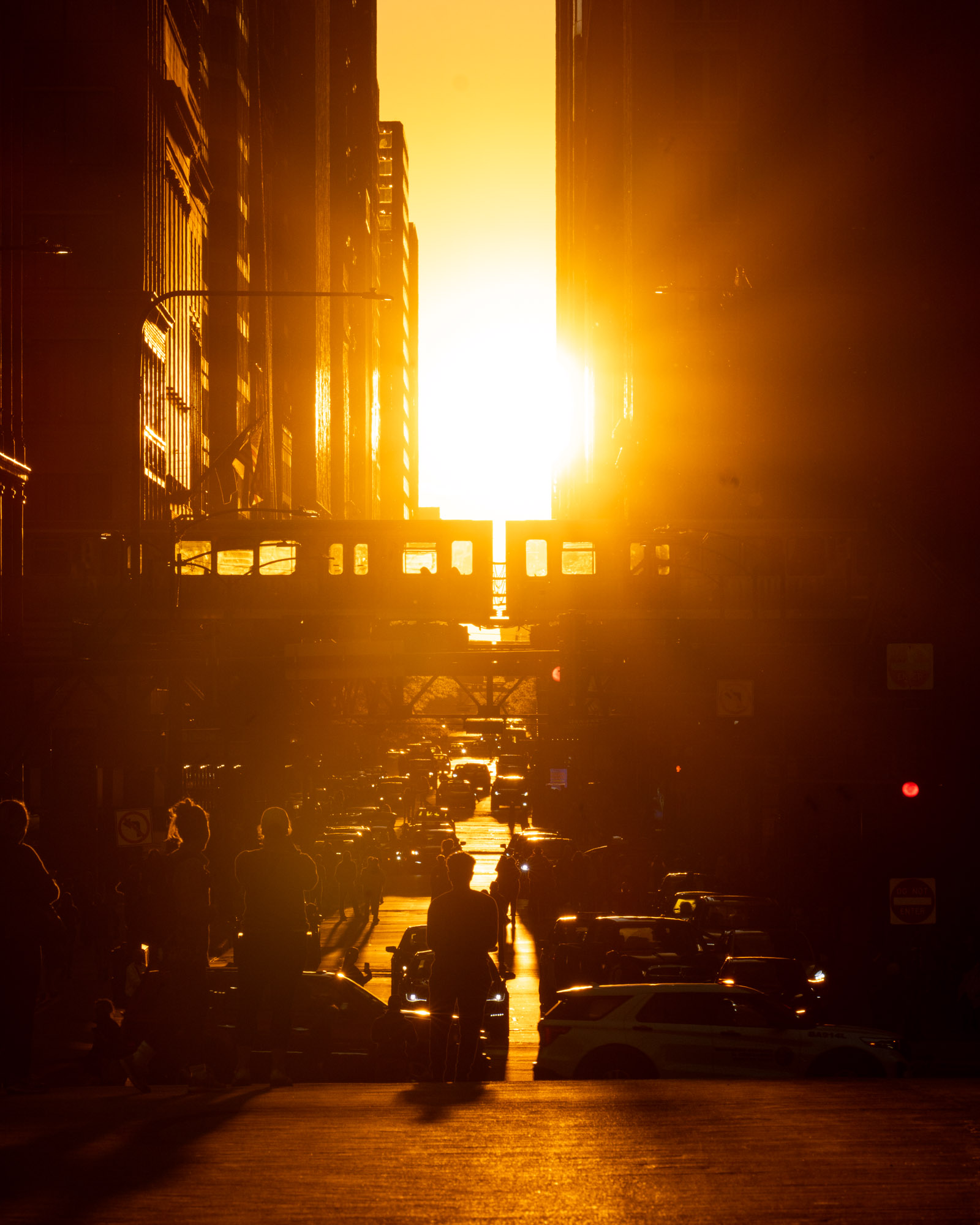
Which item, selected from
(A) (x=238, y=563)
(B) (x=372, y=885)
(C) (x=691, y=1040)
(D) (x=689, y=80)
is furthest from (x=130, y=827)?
Result: (D) (x=689, y=80)

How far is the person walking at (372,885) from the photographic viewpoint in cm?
3953

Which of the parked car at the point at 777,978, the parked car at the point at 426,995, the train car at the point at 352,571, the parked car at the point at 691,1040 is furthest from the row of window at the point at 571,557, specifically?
the parked car at the point at 691,1040

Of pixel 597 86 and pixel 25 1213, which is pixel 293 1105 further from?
pixel 597 86

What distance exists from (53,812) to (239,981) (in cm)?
2998

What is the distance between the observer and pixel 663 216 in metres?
85.1

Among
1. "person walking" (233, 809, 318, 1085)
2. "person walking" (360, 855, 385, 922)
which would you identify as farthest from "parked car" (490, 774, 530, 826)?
"person walking" (233, 809, 318, 1085)

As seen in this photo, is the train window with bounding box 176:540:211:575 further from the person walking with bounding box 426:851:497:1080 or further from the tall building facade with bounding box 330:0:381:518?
the tall building facade with bounding box 330:0:381:518

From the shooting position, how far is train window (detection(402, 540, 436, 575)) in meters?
45.1

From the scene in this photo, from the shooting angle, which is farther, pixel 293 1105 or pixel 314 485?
pixel 314 485

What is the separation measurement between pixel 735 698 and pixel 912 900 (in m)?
19.2

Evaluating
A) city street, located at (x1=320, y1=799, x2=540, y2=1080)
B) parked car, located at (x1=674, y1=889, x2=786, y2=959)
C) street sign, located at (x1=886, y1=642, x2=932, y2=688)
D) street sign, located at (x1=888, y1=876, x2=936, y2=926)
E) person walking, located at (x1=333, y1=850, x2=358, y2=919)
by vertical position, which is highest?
street sign, located at (x1=886, y1=642, x2=932, y2=688)

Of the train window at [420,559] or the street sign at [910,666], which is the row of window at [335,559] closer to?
the train window at [420,559]

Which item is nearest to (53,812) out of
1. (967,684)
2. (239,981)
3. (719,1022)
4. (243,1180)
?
(967,684)

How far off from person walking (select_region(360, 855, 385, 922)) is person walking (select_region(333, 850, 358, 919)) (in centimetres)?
28
